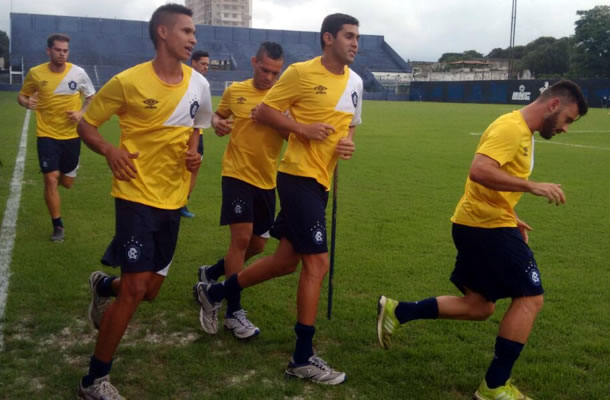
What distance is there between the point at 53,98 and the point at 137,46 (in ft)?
243

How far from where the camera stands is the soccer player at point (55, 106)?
26.0ft

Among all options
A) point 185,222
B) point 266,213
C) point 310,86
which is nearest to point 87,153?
Result: point 185,222

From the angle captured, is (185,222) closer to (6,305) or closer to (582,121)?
(6,305)

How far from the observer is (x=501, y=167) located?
12.6 feet

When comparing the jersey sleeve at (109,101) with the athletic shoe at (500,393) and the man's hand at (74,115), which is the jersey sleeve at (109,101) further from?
the man's hand at (74,115)

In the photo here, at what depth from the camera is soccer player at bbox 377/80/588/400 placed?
12.3ft

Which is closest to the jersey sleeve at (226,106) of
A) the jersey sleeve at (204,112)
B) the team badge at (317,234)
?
the jersey sleeve at (204,112)

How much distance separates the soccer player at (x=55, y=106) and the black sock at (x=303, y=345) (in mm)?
4643

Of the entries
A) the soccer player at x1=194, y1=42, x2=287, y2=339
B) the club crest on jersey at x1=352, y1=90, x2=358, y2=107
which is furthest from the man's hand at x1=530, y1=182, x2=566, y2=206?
the soccer player at x1=194, y1=42, x2=287, y2=339

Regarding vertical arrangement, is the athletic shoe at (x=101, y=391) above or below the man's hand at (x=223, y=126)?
below

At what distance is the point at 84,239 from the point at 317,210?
428 cm

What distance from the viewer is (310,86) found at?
4.49 metres

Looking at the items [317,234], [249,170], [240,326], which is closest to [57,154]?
[249,170]

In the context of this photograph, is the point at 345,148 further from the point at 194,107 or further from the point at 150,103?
the point at 150,103
